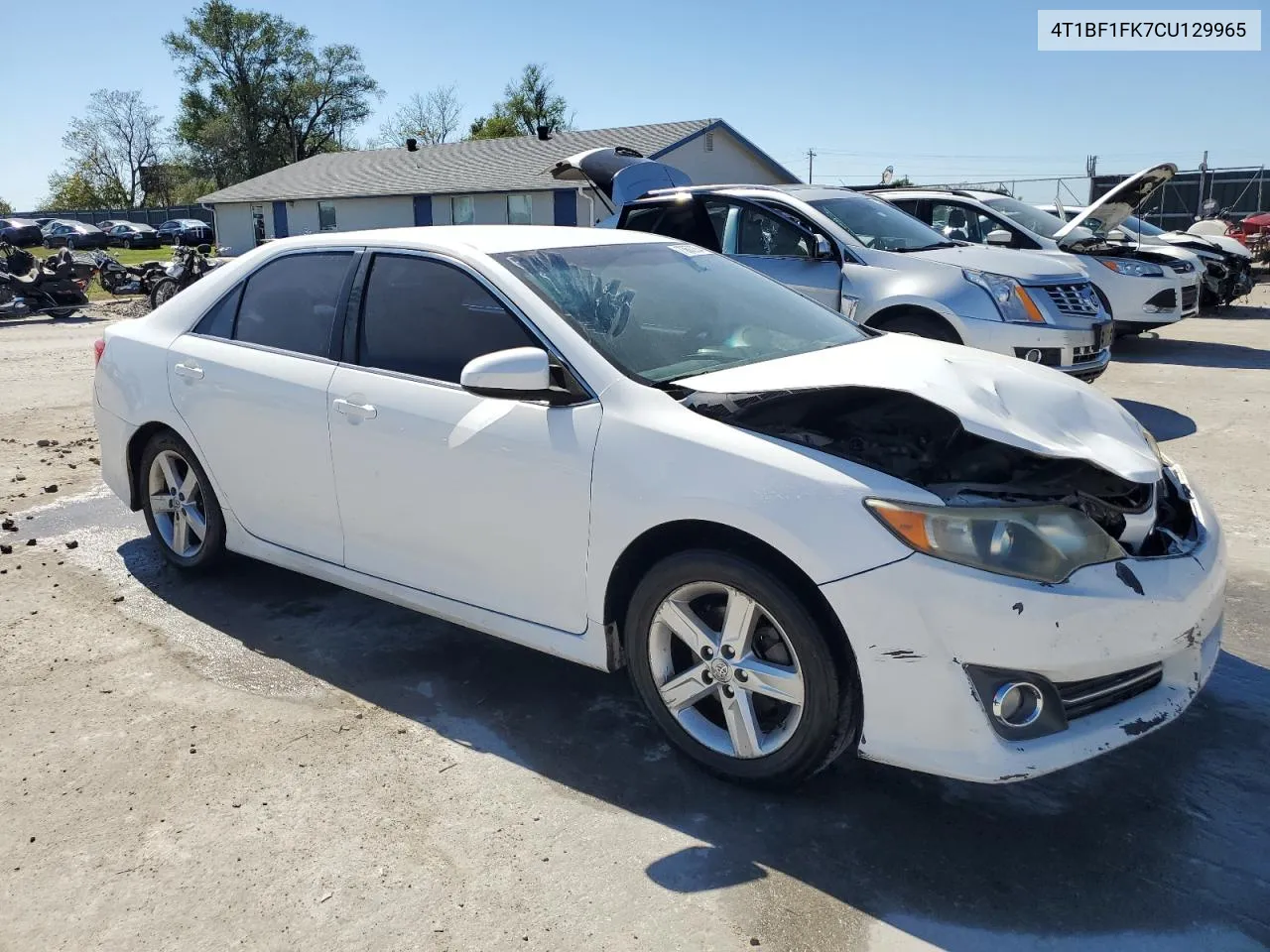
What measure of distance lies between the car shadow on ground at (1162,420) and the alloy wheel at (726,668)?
566cm

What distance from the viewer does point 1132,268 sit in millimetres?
11492

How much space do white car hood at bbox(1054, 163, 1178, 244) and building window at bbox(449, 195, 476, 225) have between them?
2931cm

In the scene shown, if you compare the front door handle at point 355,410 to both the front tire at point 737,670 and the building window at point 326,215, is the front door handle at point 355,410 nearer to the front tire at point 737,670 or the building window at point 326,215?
the front tire at point 737,670

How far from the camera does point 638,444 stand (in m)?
3.06

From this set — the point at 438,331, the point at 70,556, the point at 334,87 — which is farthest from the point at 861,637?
the point at 334,87

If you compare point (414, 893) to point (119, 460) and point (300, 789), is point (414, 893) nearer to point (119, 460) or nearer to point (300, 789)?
point (300, 789)

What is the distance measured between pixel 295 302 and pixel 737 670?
251 cm

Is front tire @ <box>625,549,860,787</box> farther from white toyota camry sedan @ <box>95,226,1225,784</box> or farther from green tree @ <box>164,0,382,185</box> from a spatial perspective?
green tree @ <box>164,0,382,185</box>

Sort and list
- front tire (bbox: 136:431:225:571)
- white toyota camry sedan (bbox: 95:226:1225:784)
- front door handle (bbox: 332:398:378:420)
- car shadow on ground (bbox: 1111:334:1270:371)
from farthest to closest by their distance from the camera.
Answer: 1. car shadow on ground (bbox: 1111:334:1270:371)
2. front tire (bbox: 136:431:225:571)
3. front door handle (bbox: 332:398:378:420)
4. white toyota camry sedan (bbox: 95:226:1225:784)

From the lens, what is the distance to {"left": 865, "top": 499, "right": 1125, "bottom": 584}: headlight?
8.59 feet

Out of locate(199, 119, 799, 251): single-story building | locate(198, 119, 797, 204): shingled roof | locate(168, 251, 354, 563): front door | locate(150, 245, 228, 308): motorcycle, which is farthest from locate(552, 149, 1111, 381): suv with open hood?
locate(198, 119, 797, 204): shingled roof

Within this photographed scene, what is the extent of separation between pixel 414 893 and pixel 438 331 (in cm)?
194

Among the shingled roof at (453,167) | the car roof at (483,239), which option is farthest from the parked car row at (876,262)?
the shingled roof at (453,167)

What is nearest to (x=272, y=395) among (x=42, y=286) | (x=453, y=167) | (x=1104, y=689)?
(x=1104, y=689)
